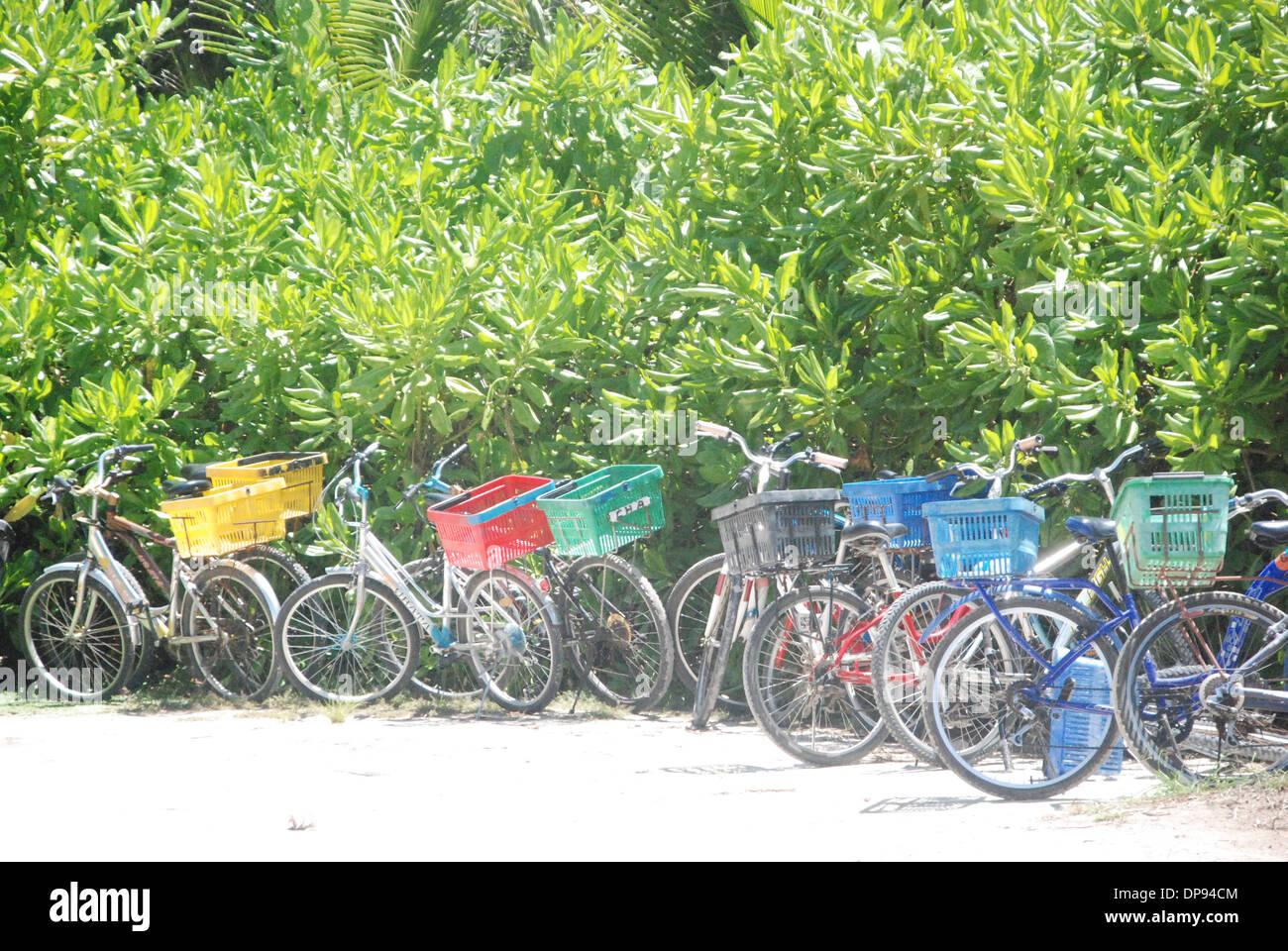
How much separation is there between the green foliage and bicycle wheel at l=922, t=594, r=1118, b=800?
3.83 feet

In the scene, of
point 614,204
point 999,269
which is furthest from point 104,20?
point 999,269

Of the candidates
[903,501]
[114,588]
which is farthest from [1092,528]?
[114,588]

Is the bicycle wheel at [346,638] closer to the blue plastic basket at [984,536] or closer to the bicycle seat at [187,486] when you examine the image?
the bicycle seat at [187,486]

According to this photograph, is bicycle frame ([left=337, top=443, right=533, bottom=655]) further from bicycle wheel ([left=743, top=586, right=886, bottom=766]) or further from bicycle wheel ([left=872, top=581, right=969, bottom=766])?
bicycle wheel ([left=872, top=581, right=969, bottom=766])

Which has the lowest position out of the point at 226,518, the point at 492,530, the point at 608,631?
the point at 608,631

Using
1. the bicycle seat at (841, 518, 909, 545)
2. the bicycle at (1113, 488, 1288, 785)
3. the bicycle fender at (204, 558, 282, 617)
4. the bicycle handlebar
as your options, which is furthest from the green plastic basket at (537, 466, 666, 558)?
the bicycle at (1113, 488, 1288, 785)

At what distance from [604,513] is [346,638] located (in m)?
1.54

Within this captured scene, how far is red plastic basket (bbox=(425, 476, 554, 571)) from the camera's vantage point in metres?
6.61

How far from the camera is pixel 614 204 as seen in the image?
7781mm

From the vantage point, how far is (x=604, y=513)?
6.45 m

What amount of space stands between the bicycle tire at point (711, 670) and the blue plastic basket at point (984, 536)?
4.73 ft

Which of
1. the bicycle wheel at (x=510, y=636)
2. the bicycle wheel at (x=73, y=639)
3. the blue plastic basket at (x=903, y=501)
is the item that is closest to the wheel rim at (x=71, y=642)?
the bicycle wheel at (x=73, y=639)

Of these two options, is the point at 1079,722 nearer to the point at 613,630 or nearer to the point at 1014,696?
the point at 1014,696

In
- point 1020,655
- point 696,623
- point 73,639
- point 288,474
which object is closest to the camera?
point 1020,655
